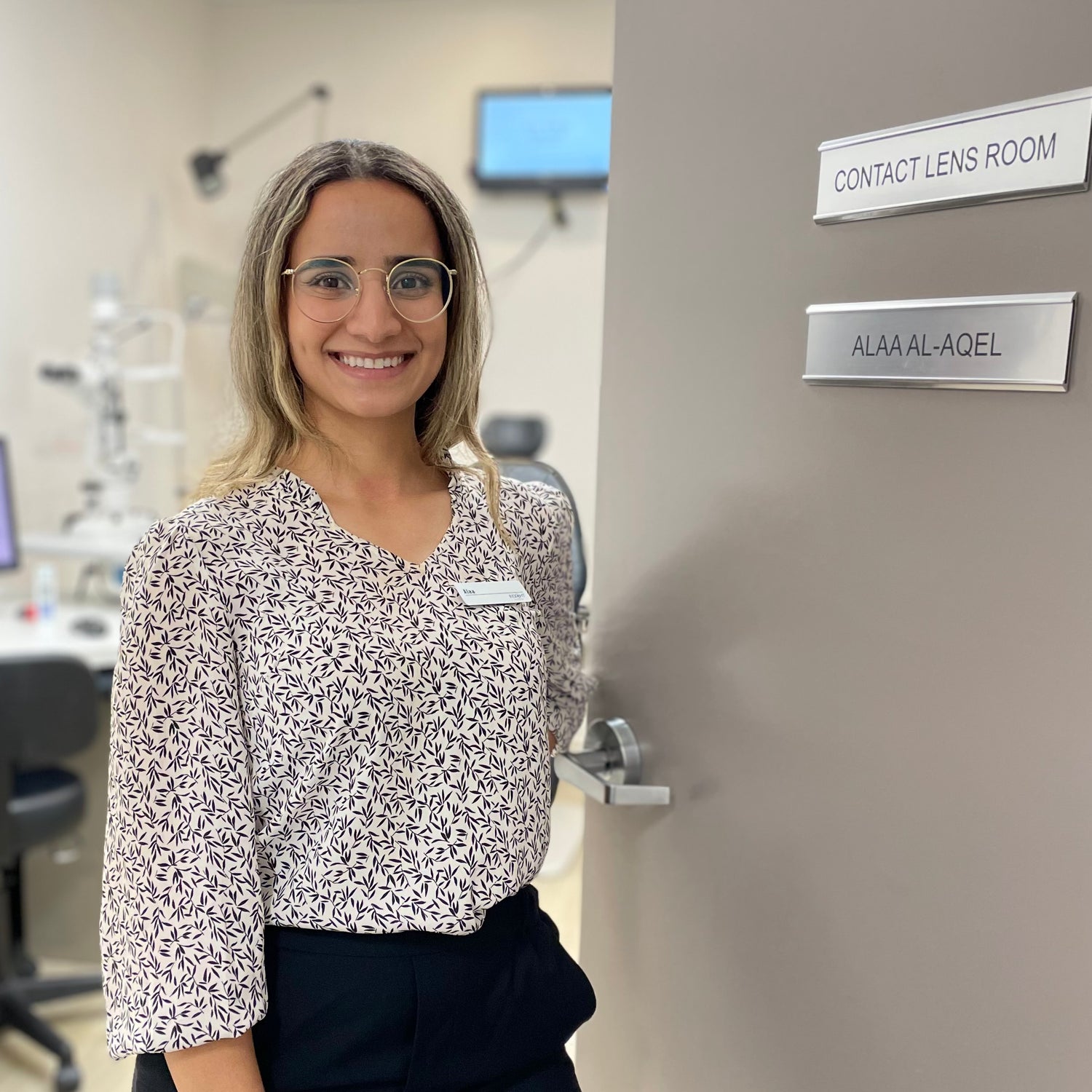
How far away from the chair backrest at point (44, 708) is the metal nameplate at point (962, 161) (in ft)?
6.02

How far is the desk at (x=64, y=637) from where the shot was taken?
2549mm

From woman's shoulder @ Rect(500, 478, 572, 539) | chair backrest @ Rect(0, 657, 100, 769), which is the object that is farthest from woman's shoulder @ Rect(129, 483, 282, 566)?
chair backrest @ Rect(0, 657, 100, 769)

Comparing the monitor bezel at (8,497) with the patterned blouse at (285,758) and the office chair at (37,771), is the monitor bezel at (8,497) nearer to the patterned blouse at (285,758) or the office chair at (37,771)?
the office chair at (37,771)

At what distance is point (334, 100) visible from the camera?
4270 millimetres

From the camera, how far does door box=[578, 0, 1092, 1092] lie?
700 mm

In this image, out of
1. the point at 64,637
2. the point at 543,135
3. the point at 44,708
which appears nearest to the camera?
the point at 44,708

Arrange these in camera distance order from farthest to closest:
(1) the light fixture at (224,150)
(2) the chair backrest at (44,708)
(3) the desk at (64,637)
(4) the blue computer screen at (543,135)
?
(4) the blue computer screen at (543,135) → (1) the light fixture at (224,150) → (3) the desk at (64,637) → (2) the chair backrest at (44,708)

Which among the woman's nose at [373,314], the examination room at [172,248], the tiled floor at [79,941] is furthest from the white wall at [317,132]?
the woman's nose at [373,314]

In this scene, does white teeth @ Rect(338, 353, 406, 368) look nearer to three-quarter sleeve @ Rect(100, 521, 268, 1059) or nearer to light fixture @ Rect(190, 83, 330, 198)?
three-quarter sleeve @ Rect(100, 521, 268, 1059)

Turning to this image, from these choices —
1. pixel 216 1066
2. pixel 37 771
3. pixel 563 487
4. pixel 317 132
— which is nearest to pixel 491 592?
pixel 563 487

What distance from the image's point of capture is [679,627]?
1011mm

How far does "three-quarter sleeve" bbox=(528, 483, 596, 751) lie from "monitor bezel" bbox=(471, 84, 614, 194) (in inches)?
126

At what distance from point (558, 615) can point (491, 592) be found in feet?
0.52

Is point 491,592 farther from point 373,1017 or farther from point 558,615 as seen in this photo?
point 373,1017
